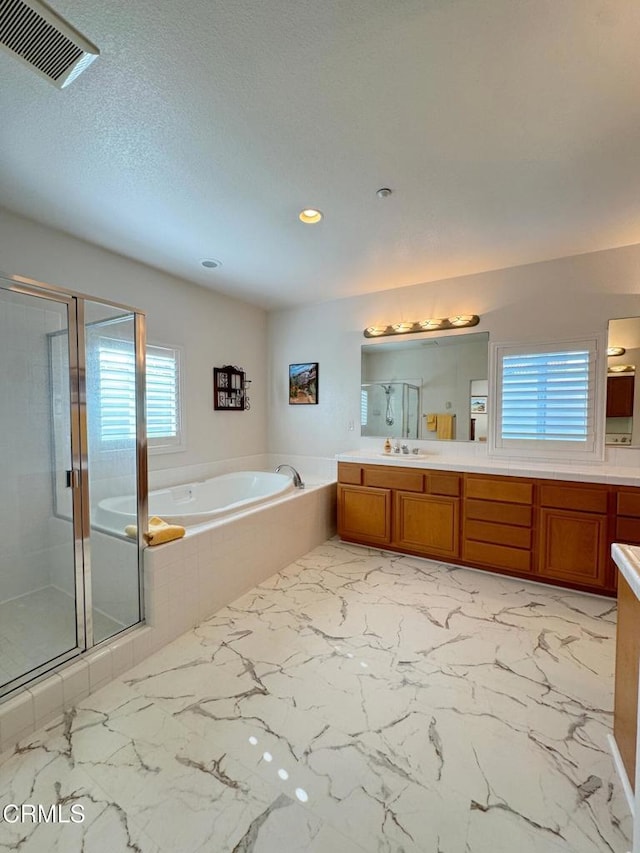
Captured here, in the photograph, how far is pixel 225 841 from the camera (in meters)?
1.15

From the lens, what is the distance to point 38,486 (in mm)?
2289

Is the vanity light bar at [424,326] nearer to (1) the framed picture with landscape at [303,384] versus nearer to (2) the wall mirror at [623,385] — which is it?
(1) the framed picture with landscape at [303,384]

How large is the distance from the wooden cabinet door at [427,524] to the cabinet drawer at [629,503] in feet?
3.57

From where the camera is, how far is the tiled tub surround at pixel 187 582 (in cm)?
160

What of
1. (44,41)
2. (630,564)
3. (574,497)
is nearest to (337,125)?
(44,41)

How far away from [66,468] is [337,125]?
2.25 meters

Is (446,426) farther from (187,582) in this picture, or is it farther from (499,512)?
(187,582)

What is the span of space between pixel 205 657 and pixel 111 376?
1.69m

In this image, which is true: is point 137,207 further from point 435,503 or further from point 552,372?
point 552,372

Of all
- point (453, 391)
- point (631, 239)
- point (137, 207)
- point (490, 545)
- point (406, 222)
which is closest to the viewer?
point (137, 207)

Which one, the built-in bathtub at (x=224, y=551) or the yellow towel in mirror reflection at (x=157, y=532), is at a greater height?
the yellow towel in mirror reflection at (x=157, y=532)

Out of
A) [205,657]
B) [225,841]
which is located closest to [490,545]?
[205,657]

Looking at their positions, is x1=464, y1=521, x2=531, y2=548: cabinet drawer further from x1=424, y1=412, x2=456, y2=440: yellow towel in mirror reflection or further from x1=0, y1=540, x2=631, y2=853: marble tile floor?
x1=424, y1=412, x2=456, y2=440: yellow towel in mirror reflection

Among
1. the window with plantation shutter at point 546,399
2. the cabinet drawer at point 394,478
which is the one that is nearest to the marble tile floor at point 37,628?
the cabinet drawer at point 394,478
